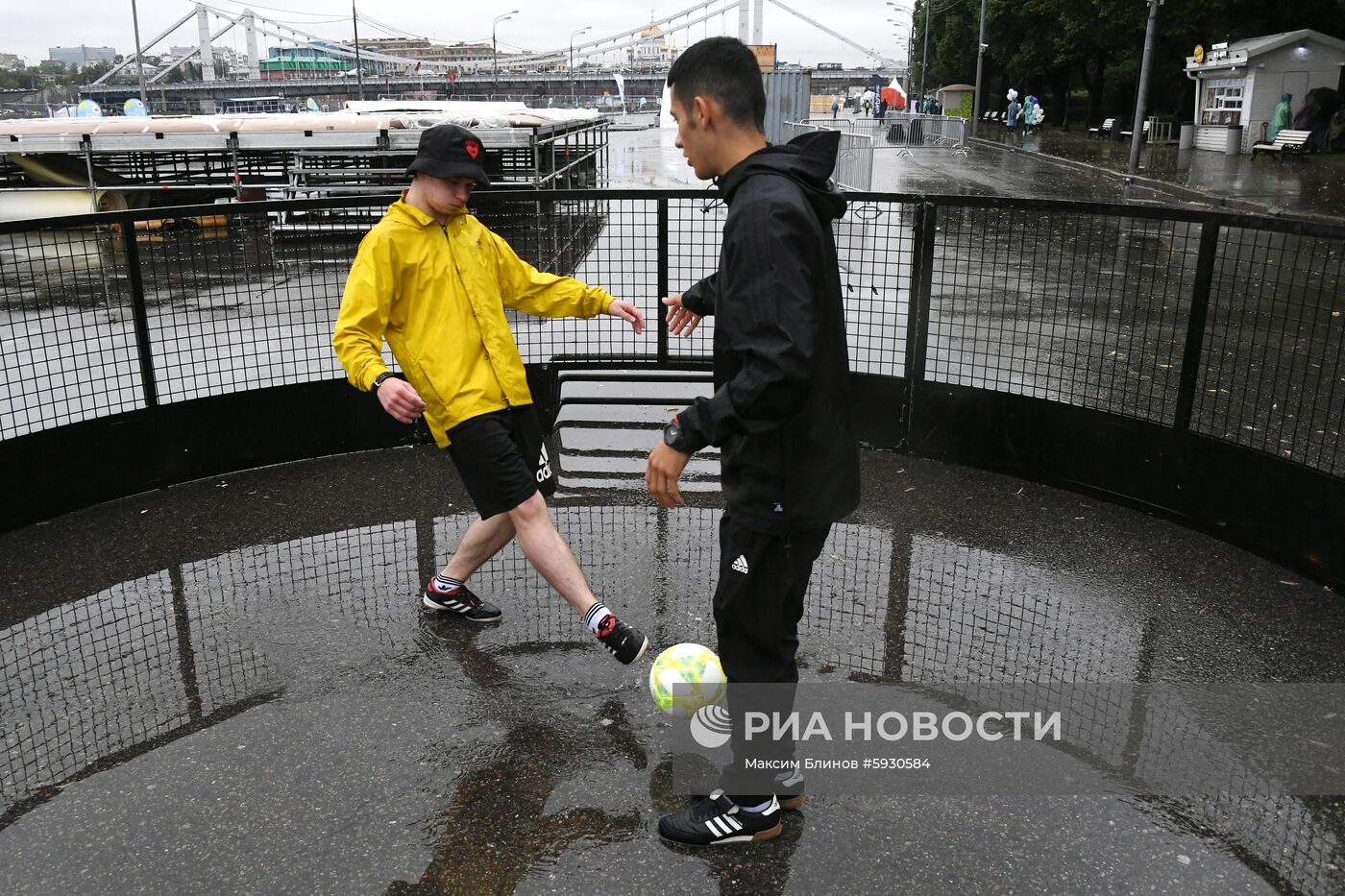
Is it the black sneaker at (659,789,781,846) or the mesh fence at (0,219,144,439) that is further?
the mesh fence at (0,219,144,439)

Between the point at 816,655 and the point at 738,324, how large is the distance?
2.00 metres

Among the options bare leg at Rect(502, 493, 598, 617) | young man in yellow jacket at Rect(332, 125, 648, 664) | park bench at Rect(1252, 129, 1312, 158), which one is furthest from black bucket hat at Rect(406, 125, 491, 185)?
park bench at Rect(1252, 129, 1312, 158)

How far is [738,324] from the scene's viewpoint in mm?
2707

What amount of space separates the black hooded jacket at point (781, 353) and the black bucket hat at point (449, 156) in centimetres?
142

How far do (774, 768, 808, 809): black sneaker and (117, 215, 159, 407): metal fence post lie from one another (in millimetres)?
4466

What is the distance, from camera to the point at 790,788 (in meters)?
3.27

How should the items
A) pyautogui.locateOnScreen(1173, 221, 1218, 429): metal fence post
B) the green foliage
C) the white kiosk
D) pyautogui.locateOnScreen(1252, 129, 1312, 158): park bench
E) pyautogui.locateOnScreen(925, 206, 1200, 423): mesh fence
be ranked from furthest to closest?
the green foliage < the white kiosk < pyautogui.locateOnScreen(1252, 129, 1312, 158): park bench < pyautogui.locateOnScreen(925, 206, 1200, 423): mesh fence < pyautogui.locateOnScreen(1173, 221, 1218, 429): metal fence post

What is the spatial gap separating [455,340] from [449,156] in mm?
690

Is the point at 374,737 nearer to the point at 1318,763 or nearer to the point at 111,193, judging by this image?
the point at 1318,763

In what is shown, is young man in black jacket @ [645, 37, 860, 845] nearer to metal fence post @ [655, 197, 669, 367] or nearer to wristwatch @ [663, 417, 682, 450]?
wristwatch @ [663, 417, 682, 450]

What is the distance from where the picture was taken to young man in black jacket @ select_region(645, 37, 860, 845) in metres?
2.66

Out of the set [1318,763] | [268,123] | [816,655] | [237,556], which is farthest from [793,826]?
[268,123]
